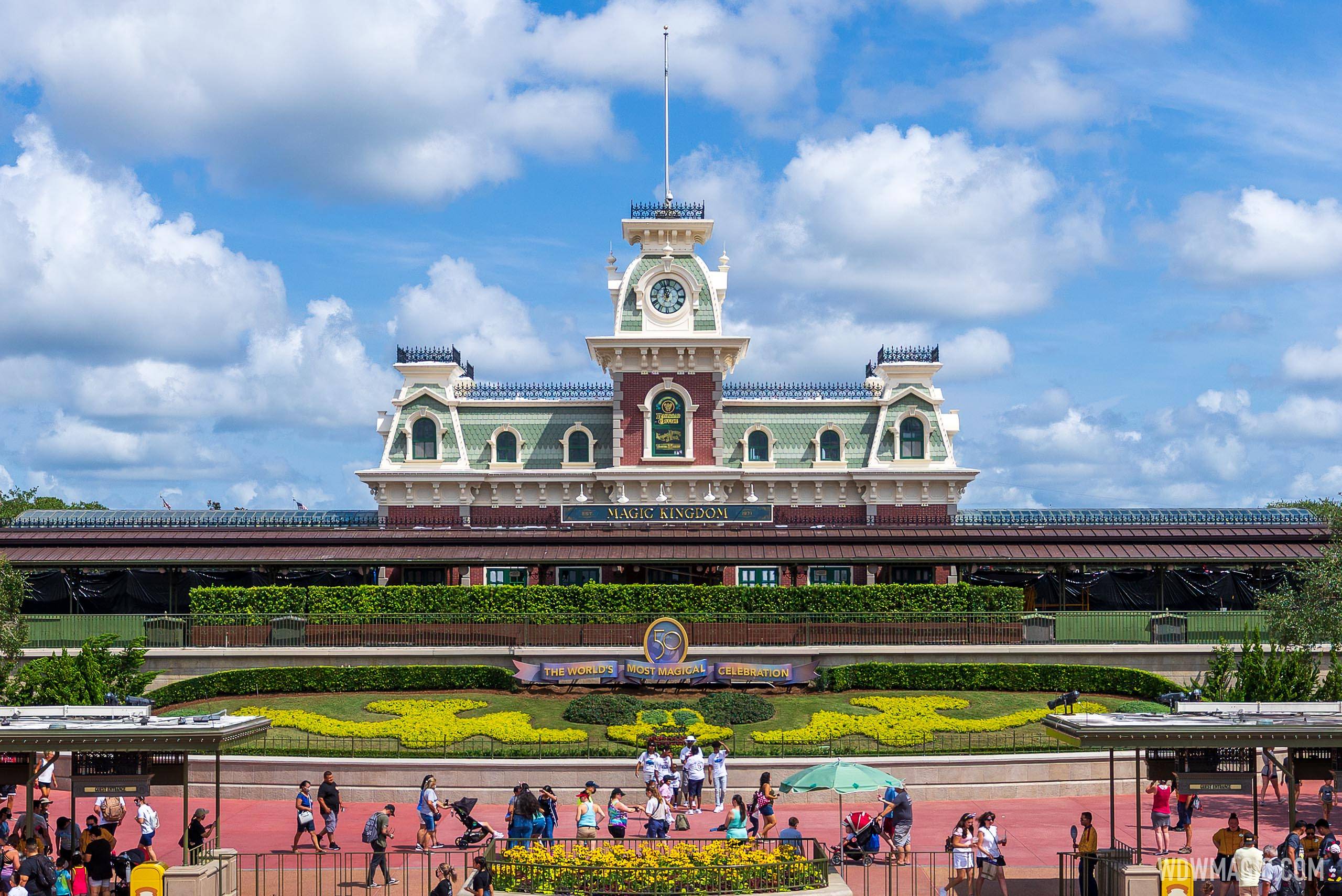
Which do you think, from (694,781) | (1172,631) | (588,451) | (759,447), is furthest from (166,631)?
(1172,631)

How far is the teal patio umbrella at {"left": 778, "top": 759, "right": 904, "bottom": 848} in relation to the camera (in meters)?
22.0

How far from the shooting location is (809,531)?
47156 mm

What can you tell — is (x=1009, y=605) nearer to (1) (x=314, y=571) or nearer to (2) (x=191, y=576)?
(1) (x=314, y=571)

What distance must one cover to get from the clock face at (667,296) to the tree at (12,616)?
25.9 meters

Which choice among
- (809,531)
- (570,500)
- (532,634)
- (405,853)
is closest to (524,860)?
(405,853)

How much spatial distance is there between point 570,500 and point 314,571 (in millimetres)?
11234

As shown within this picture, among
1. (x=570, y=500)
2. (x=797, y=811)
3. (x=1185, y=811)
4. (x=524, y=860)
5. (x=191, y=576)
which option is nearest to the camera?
(x=524, y=860)

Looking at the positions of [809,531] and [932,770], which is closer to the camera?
[932,770]

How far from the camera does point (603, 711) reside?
3350cm

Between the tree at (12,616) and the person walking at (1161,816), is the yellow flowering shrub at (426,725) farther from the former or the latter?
the person walking at (1161,816)

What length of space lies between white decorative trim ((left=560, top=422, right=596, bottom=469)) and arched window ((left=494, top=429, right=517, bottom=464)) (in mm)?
2039

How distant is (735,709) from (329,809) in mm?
12709

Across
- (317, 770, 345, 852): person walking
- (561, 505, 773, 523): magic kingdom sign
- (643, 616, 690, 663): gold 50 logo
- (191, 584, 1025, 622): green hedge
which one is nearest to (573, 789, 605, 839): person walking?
(317, 770, 345, 852): person walking

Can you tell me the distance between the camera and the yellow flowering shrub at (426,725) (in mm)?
30312
